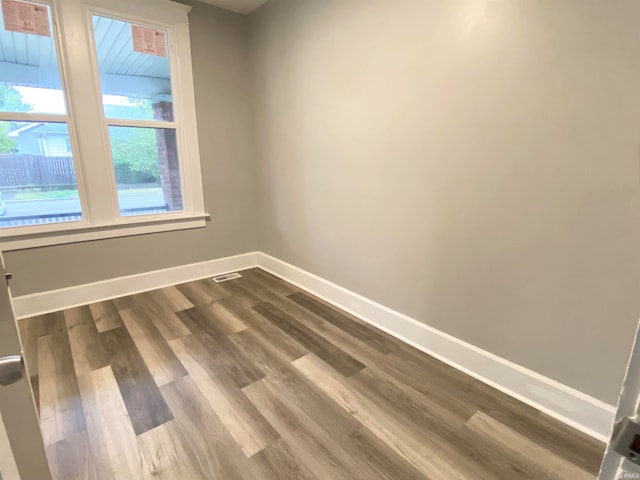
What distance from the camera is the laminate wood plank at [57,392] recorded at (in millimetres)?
1444

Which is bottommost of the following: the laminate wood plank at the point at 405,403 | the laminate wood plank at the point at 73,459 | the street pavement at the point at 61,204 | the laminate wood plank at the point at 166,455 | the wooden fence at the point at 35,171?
the laminate wood plank at the point at 73,459

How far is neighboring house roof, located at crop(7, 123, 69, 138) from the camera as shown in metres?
2.27

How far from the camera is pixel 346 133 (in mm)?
2305

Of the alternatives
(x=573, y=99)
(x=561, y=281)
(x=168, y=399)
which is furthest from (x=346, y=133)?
(x=168, y=399)

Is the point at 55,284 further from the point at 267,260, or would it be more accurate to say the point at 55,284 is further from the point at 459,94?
the point at 459,94

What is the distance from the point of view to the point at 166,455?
51.4 inches

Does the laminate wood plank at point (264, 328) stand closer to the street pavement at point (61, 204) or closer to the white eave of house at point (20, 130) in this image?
the street pavement at point (61, 204)

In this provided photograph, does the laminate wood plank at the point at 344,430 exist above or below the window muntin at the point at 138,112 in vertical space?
below

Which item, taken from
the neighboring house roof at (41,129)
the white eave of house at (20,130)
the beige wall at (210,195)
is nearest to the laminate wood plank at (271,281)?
the beige wall at (210,195)

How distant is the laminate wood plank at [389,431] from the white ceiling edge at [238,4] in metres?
2.96

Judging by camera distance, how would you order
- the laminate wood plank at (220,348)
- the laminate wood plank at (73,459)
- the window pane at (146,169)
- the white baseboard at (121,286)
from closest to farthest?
1. the laminate wood plank at (73,459)
2. the laminate wood plank at (220,348)
3. the white baseboard at (121,286)
4. the window pane at (146,169)

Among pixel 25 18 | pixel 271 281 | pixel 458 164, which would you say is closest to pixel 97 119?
pixel 25 18

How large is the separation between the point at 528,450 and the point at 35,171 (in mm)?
3374

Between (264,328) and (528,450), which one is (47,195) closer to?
(264,328)
